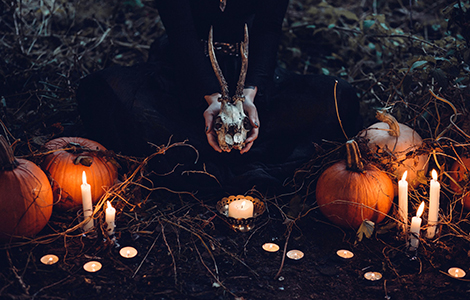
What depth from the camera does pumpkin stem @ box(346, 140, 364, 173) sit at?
2287 millimetres

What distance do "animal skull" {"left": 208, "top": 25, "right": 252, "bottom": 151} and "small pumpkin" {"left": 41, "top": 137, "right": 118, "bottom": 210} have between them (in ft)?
2.19

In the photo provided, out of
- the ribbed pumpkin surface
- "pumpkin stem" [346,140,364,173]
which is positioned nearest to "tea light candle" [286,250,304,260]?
"pumpkin stem" [346,140,364,173]

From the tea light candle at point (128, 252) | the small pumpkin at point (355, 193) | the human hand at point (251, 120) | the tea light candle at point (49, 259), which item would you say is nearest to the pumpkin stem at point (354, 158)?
the small pumpkin at point (355, 193)

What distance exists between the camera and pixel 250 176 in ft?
8.73

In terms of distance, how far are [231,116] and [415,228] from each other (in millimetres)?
1039

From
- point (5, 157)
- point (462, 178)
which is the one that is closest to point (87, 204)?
point (5, 157)

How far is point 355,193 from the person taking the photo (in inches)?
89.8

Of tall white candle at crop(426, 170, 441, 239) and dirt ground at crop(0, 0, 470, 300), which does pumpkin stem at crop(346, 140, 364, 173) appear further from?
tall white candle at crop(426, 170, 441, 239)

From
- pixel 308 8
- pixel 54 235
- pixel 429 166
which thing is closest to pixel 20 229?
pixel 54 235

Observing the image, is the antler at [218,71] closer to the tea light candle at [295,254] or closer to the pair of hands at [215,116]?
the pair of hands at [215,116]

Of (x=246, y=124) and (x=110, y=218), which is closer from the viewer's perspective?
(x=110, y=218)

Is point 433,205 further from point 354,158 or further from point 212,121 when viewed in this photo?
point 212,121

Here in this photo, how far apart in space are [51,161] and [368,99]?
2.74 meters

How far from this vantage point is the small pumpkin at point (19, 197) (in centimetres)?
207
